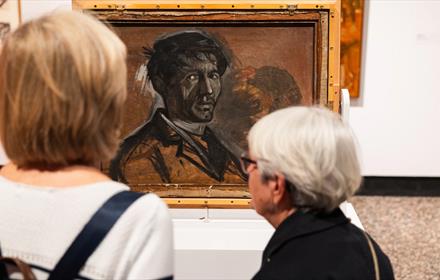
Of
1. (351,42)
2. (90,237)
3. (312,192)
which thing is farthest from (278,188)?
(351,42)

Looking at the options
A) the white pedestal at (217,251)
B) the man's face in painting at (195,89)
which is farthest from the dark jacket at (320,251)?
the man's face in painting at (195,89)

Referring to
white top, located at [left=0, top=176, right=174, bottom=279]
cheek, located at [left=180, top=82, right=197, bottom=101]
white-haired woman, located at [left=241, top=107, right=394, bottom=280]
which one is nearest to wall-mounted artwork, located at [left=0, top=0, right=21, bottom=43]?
cheek, located at [left=180, top=82, right=197, bottom=101]

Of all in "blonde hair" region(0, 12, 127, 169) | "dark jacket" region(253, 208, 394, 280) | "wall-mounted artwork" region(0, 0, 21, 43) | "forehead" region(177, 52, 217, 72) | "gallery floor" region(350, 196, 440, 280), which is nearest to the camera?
"blonde hair" region(0, 12, 127, 169)

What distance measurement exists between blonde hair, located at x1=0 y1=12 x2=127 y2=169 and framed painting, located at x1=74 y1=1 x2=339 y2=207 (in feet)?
4.14

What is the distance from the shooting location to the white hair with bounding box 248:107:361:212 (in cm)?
→ 124

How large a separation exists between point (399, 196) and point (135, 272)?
471 centimetres

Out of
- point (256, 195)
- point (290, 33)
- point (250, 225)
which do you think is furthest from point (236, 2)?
point (256, 195)

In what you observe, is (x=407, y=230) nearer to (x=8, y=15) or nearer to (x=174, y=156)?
(x=174, y=156)

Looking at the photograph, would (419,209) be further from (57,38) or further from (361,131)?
(57,38)

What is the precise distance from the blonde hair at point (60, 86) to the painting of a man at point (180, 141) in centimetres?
128

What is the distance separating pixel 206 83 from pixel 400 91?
3.30m

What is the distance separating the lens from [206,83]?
7.39 feet

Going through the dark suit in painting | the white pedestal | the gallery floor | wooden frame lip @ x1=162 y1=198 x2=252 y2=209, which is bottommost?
the gallery floor

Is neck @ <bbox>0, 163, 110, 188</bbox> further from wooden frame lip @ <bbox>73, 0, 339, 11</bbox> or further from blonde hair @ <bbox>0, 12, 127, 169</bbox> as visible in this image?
wooden frame lip @ <bbox>73, 0, 339, 11</bbox>
